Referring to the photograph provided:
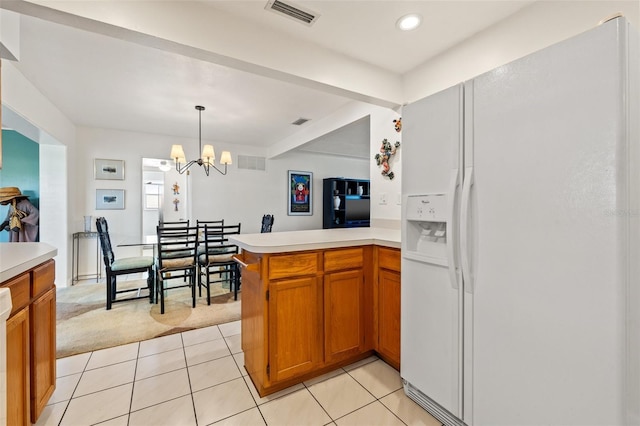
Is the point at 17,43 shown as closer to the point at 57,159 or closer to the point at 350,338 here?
the point at 57,159

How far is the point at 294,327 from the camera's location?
1.82m

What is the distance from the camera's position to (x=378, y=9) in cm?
186

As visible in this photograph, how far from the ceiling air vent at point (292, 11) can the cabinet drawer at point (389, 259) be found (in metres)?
1.70

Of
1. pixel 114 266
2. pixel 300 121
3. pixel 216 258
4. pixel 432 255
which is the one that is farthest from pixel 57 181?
pixel 432 255

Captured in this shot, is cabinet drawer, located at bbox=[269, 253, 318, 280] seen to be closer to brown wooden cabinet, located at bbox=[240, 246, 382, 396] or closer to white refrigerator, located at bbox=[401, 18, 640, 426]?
brown wooden cabinet, located at bbox=[240, 246, 382, 396]

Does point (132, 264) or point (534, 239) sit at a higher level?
point (534, 239)

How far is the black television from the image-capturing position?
258 inches

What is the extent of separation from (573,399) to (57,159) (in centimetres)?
576

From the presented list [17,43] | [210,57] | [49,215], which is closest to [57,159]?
[49,215]

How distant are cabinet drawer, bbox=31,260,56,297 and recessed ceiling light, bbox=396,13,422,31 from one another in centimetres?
265

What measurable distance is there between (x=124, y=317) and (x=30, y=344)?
1845 mm

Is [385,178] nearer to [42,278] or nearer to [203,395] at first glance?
[203,395]

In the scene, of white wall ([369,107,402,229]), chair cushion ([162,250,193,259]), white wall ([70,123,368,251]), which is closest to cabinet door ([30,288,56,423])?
chair cushion ([162,250,193,259])

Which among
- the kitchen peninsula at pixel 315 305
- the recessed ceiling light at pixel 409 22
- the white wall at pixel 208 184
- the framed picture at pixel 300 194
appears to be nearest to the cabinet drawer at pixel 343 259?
the kitchen peninsula at pixel 315 305
